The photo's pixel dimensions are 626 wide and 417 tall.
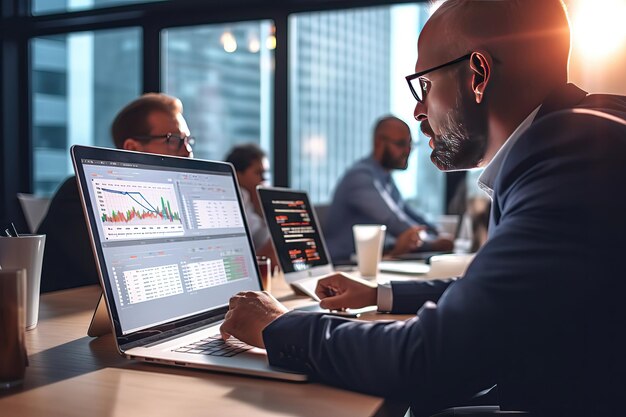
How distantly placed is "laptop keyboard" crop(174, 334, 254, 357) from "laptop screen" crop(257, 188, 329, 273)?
0.64m

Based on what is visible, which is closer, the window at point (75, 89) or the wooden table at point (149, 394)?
the wooden table at point (149, 394)

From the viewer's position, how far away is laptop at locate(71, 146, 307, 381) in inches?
36.9

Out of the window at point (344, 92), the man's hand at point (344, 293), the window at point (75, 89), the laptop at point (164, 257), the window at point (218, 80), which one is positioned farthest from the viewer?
the window at point (75, 89)

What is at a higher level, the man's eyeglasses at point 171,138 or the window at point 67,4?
the window at point 67,4

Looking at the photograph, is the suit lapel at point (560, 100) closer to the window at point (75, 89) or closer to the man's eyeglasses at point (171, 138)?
the man's eyeglasses at point (171, 138)

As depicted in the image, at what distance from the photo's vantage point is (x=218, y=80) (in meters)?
4.94

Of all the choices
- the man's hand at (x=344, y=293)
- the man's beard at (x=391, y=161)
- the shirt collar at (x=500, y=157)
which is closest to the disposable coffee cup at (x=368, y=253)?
the man's hand at (x=344, y=293)

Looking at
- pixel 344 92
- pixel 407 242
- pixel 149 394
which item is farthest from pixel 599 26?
pixel 344 92

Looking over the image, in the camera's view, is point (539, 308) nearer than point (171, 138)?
Yes

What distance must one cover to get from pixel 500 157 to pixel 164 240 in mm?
609

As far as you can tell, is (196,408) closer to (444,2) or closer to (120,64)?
(444,2)

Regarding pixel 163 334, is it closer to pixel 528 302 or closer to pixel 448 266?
pixel 528 302

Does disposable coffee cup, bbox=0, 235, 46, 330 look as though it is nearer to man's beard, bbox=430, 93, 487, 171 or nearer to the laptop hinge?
the laptop hinge

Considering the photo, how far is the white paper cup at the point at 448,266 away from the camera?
173cm
